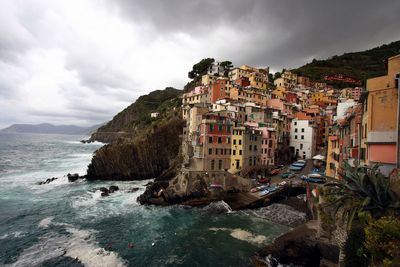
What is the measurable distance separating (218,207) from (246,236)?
33.2 feet

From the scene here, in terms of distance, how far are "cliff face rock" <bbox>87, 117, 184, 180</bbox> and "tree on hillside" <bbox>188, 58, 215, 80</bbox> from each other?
5484 centimetres

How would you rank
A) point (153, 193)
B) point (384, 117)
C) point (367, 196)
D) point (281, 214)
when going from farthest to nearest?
1. point (153, 193)
2. point (281, 214)
3. point (384, 117)
4. point (367, 196)

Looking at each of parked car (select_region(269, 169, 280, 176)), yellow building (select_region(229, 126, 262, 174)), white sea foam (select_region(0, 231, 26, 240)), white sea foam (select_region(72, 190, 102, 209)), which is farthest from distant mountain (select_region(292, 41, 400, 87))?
white sea foam (select_region(0, 231, 26, 240))

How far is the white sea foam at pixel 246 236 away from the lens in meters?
27.5

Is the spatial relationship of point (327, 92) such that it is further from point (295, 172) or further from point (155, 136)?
point (155, 136)

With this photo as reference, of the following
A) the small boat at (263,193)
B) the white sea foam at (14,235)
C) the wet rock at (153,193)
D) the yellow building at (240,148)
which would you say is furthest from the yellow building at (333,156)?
the white sea foam at (14,235)

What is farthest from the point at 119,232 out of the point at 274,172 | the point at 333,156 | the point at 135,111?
the point at 135,111

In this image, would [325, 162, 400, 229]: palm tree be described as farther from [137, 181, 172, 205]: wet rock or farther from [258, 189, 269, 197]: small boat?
[137, 181, 172, 205]: wet rock

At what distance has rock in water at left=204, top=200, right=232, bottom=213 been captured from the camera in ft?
124

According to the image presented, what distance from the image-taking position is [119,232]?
30.2 m

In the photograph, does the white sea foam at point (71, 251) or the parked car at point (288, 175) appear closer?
the white sea foam at point (71, 251)

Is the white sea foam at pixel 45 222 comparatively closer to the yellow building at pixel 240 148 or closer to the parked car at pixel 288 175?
the yellow building at pixel 240 148

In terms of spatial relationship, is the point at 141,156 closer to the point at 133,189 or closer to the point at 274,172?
the point at 133,189

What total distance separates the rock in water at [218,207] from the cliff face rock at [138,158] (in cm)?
2356
